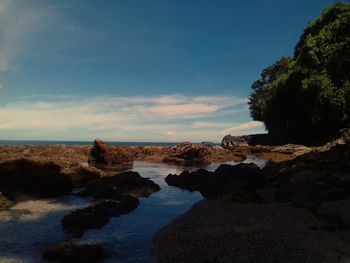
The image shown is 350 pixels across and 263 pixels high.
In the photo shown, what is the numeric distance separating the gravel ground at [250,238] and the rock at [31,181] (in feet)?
42.7

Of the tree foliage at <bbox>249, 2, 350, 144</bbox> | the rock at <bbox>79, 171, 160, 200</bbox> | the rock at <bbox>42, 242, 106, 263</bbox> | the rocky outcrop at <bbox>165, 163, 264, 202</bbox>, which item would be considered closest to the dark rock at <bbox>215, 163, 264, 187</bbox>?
the rocky outcrop at <bbox>165, 163, 264, 202</bbox>

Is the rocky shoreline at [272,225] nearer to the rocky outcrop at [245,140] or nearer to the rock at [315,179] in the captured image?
the rock at [315,179]

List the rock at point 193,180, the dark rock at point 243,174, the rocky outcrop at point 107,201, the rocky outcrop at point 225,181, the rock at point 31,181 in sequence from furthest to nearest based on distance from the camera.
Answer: the rock at point 193,180
the dark rock at point 243,174
the rocky outcrop at point 225,181
the rock at point 31,181
the rocky outcrop at point 107,201

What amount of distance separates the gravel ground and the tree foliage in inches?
1506

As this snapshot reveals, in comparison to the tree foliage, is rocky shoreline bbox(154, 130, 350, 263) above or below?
below

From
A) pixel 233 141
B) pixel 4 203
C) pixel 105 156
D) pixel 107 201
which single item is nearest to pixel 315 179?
pixel 107 201

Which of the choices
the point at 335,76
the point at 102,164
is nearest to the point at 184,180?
the point at 102,164

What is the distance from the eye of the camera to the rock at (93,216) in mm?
20312

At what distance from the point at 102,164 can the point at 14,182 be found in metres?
31.9

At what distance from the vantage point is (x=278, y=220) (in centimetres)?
1973

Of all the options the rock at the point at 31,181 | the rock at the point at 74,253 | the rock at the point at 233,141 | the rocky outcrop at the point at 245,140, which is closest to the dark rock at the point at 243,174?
the rock at the point at 31,181

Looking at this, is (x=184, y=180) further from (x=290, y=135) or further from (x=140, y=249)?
(x=290, y=135)

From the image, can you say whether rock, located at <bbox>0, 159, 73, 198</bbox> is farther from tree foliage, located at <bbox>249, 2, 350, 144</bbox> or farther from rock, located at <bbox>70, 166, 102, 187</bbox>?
tree foliage, located at <bbox>249, 2, 350, 144</bbox>

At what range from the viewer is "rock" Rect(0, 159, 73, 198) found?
29.9 m
